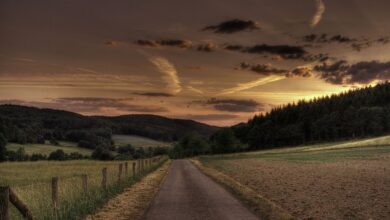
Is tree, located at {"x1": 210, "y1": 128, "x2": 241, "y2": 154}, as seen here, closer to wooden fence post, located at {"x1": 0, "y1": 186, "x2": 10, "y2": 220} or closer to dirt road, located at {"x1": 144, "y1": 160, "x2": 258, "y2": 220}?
dirt road, located at {"x1": 144, "y1": 160, "x2": 258, "y2": 220}

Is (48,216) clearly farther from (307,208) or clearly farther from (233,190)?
(233,190)

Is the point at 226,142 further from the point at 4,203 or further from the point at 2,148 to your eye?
the point at 4,203

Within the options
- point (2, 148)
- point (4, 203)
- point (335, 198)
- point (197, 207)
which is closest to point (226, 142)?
point (2, 148)

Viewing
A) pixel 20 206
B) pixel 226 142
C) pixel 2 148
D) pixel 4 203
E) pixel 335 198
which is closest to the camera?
pixel 4 203

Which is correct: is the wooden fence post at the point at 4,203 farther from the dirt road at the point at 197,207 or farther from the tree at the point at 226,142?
the tree at the point at 226,142

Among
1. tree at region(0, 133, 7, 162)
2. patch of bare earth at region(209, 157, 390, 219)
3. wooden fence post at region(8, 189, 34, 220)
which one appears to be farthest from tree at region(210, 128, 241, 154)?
wooden fence post at region(8, 189, 34, 220)

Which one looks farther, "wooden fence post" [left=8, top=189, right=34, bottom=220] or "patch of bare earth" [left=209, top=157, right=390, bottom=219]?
"patch of bare earth" [left=209, top=157, right=390, bottom=219]

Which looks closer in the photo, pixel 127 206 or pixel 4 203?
pixel 4 203

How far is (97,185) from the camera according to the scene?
Answer: 23.3 meters

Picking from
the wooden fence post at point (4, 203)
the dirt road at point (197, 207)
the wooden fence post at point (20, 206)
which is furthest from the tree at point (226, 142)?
the wooden fence post at point (4, 203)

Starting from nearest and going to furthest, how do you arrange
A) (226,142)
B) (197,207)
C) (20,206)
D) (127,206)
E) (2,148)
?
1. (20,206)
2. (197,207)
3. (127,206)
4. (2,148)
5. (226,142)

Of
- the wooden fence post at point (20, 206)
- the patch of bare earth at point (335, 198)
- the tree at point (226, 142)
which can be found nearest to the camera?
the wooden fence post at point (20, 206)

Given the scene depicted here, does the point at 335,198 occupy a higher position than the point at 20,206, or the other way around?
the point at 20,206

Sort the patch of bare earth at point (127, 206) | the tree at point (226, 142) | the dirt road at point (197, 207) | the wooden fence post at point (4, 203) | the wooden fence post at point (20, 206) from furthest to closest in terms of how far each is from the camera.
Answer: the tree at point (226, 142) < the patch of bare earth at point (127, 206) < the dirt road at point (197, 207) < the wooden fence post at point (20, 206) < the wooden fence post at point (4, 203)
